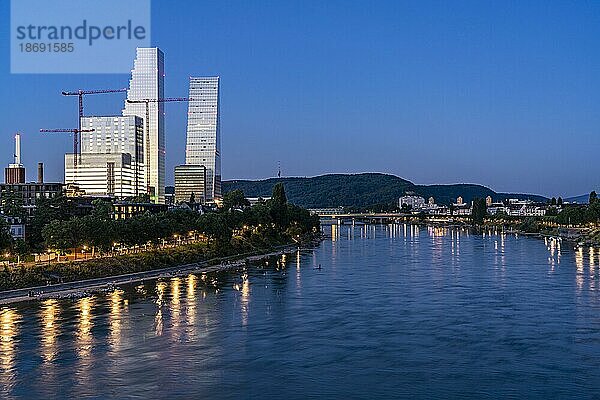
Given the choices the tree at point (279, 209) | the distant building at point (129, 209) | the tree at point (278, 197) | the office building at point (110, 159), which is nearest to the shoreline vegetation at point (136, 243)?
the tree at point (279, 209)

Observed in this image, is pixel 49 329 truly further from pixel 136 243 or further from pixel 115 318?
pixel 136 243

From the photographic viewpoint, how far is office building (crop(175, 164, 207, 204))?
632 ft

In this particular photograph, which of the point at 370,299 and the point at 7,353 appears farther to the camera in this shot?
the point at 370,299

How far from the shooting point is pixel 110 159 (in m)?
159

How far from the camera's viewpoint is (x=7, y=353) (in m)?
30.6

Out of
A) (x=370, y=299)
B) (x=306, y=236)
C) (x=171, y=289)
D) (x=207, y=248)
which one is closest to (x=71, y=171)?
(x=306, y=236)

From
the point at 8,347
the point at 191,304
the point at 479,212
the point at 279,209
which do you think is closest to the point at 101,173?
the point at 279,209

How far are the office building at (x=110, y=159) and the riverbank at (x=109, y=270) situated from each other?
77.4m

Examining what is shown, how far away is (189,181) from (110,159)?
124 ft

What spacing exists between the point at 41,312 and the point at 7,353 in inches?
366

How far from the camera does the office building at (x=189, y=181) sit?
192625 mm

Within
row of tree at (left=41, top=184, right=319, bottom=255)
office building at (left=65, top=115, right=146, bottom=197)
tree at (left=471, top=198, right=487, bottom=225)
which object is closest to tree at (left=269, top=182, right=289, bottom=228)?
row of tree at (left=41, top=184, right=319, bottom=255)

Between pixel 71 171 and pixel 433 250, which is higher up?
pixel 71 171

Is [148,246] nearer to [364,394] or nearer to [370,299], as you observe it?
[370,299]
